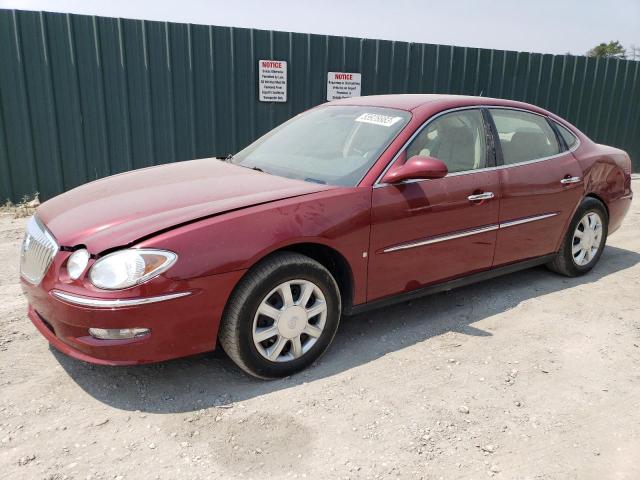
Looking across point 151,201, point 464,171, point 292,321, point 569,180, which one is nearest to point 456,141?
point 464,171

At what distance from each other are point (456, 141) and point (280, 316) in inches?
73.5

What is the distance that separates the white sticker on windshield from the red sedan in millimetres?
12

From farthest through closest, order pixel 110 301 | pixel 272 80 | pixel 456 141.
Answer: pixel 272 80
pixel 456 141
pixel 110 301

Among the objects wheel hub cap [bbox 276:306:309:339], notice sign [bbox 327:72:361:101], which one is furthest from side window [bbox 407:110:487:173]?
notice sign [bbox 327:72:361:101]

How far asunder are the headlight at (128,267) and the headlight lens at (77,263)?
0.08m

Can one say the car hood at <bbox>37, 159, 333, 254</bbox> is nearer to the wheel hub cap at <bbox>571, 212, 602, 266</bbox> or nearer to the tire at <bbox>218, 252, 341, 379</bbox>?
the tire at <bbox>218, 252, 341, 379</bbox>

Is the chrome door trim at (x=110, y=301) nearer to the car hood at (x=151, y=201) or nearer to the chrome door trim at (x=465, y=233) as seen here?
the car hood at (x=151, y=201)

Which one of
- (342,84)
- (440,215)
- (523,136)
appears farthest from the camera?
(342,84)

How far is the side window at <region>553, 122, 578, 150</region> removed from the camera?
4789 mm

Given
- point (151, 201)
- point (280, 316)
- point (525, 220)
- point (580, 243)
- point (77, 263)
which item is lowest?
point (580, 243)

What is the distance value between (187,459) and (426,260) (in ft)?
6.52

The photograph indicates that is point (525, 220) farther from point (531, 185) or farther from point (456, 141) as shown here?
point (456, 141)

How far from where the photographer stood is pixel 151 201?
3148 mm

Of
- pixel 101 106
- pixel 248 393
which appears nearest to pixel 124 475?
pixel 248 393
